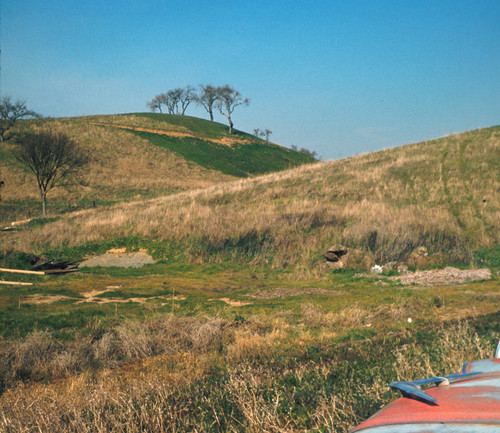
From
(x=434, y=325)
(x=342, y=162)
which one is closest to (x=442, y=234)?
(x=434, y=325)

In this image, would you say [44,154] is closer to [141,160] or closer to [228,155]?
[141,160]

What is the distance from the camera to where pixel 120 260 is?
1953 cm

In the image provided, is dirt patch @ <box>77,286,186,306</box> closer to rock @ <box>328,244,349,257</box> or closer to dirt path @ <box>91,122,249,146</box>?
rock @ <box>328,244,349,257</box>

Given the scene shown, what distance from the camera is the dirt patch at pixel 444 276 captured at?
13.9 meters

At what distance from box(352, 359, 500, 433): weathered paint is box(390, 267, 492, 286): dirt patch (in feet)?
43.7

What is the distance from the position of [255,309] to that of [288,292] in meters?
2.66

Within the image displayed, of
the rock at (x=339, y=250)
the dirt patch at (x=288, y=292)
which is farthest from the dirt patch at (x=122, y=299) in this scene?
the rock at (x=339, y=250)

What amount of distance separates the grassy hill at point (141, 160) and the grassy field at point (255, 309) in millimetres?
18075

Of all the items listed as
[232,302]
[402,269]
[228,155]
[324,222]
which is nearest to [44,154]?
[324,222]

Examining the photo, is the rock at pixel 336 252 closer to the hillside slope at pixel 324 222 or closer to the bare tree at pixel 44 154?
the hillside slope at pixel 324 222

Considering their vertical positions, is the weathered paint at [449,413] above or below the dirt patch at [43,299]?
above

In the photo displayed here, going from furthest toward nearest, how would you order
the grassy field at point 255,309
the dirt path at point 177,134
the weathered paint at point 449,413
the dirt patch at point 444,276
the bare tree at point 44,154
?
the dirt path at point 177,134, the bare tree at point 44,154, the dirt patch at point 444,276, the grassy field at point 255,309, the weathered paint at point 449,413

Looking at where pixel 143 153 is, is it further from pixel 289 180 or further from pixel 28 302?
pixel 28 302

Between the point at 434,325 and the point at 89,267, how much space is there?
15.2 m
